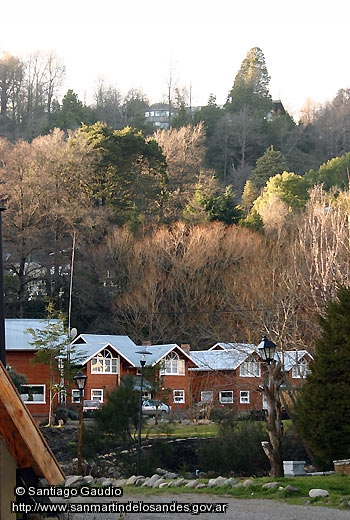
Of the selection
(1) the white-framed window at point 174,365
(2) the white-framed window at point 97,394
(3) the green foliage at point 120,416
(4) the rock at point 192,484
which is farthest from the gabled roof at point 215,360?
(4) the rock at point 192,484

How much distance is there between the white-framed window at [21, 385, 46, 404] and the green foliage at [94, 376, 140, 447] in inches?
727

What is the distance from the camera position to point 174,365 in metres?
47.4

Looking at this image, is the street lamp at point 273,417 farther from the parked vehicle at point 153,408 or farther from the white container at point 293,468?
the parked vehicle at point 153,408

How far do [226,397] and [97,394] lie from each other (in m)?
7.96

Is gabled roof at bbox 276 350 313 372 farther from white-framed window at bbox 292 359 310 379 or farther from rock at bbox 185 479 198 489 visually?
rock at bbox 185 479 198 489

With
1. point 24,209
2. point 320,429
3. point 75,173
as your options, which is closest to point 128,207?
point 75,173

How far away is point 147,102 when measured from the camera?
3821 inches

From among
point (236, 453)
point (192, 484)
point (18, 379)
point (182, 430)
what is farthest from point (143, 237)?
point (192, 484)

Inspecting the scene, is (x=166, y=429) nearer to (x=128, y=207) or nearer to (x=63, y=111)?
(x=128, y=207)

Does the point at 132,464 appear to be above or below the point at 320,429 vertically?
below

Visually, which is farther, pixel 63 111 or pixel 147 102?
pixel 147 102

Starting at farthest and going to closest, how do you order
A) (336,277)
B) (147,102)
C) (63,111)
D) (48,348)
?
(147,102)
(63,111)
(48,348)
(336,277)

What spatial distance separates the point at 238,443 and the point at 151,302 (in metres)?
26.2

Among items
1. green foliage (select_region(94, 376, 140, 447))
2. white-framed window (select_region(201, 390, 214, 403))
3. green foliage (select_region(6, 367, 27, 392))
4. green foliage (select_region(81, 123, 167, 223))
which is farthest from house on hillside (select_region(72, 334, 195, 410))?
green foliage (select_region(94, 376, 140, 447))
